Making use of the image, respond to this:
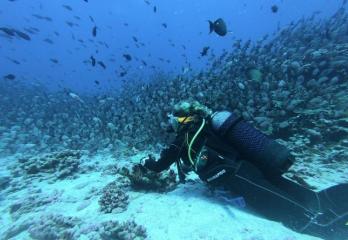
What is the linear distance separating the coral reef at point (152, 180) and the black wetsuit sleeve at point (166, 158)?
1.14m

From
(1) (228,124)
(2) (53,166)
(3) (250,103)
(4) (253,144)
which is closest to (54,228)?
(1) (228,124)

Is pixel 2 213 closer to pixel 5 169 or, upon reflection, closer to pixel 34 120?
pixel 5 169

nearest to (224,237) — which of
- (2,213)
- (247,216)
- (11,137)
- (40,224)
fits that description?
(247,216)

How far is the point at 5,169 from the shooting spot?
427 inches

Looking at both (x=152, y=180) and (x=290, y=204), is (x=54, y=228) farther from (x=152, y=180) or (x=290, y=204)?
(x=290, y=204)

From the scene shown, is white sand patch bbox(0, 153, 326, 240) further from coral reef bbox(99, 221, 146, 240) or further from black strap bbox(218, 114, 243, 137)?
black strap bbox(218, 114, 243, 137)

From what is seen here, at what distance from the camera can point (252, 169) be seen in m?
5.16

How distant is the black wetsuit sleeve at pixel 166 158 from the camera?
5.44 metres

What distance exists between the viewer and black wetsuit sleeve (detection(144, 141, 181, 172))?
5.44 m

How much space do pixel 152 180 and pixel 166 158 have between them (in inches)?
58.4

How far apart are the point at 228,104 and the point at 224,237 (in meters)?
5.79

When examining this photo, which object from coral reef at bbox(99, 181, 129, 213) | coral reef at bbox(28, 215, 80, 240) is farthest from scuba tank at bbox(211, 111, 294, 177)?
coral reef at bbox(28, 215, 80, 240)

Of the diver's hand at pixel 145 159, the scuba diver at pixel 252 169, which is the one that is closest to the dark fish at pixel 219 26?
the scuba diver at pixel 252 169

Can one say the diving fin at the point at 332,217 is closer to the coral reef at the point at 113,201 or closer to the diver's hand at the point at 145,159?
the diver's hand at the point at 145,159
